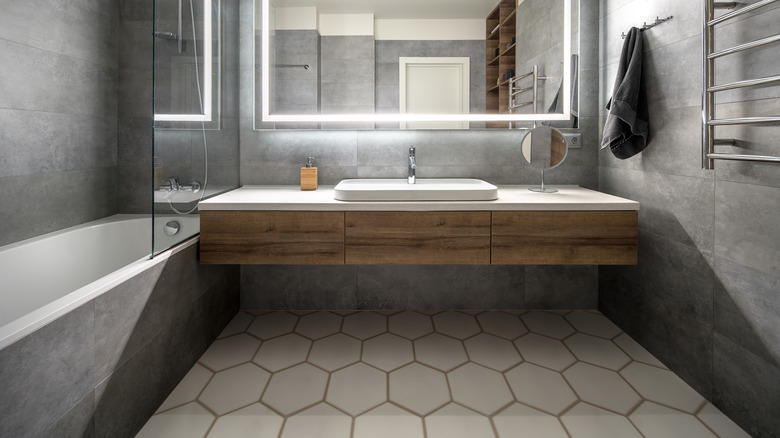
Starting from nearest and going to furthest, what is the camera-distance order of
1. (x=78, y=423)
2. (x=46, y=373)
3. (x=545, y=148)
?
1. (x=46, y=373)
2. (x=78, y=423)
3. (x=545, y=148)

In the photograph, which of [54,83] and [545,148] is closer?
[54,83]

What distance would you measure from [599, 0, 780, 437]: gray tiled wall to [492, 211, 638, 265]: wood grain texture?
0.24 metres

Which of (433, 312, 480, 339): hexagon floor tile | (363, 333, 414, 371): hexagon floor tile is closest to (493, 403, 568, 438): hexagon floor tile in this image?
(363, 333, 414, 371): hexagon floor tile

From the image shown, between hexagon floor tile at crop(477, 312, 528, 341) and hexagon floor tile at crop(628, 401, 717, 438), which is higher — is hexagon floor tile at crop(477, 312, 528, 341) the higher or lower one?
the higher one

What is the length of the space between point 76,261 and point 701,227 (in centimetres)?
274

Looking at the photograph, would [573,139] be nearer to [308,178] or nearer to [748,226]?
[748,226]

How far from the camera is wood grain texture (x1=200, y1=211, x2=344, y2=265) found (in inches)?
70.9

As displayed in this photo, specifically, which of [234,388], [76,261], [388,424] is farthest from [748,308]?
[76,261]

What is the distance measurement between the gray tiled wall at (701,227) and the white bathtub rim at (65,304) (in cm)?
206

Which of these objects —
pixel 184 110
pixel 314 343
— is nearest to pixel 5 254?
pixel 184 110

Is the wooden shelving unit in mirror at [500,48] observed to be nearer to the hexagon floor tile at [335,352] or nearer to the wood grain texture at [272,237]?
the wood grain texture at [272,237]

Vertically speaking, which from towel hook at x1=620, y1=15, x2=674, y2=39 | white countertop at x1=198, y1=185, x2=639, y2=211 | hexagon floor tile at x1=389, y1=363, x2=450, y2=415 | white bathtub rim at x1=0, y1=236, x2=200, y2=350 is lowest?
hexagon floor tile at x1=389, y1=363, x2=450, y2=415

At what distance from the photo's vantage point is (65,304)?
1.10 meters

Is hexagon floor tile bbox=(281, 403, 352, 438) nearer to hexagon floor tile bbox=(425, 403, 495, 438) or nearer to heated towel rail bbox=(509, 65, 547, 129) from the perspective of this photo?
hexagon floor tile bbox=(425, 403, 495, 438)
